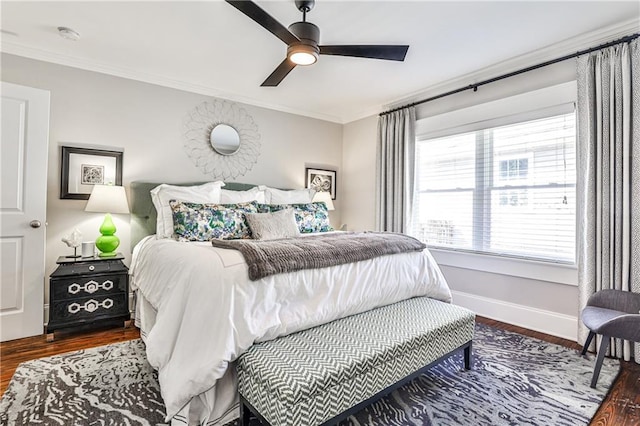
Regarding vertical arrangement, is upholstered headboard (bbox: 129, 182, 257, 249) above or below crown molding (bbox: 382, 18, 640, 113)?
below

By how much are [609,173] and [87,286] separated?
14.1 ft

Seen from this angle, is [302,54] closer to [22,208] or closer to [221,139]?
[221,139]

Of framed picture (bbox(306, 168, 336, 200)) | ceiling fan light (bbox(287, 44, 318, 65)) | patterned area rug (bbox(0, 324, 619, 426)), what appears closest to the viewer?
patterned area rug (bbox(0, 324, 619, 426))

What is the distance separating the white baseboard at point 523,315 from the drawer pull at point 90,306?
3473mm

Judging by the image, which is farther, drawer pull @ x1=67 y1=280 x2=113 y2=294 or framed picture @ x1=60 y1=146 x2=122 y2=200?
framed picture @ x1=60 y1=146 x2=122 y2=200

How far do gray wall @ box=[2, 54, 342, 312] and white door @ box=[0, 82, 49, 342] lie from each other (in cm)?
22

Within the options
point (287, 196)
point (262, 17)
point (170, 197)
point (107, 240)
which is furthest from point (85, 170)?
point (262, 17)

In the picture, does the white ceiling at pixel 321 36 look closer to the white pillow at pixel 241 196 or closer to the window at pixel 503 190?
the window at pixel 503 190

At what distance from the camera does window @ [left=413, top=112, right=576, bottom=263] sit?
282 centimetres

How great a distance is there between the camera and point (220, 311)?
1.53 meters

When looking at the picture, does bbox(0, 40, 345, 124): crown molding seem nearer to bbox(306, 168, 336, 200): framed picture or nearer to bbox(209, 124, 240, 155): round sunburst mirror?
bbox(209, 124, 240, 155): round sunburst mirror

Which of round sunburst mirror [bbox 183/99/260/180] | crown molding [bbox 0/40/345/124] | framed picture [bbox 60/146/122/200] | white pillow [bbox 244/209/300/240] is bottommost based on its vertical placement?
white pillow [bbox 244/209/300/240]

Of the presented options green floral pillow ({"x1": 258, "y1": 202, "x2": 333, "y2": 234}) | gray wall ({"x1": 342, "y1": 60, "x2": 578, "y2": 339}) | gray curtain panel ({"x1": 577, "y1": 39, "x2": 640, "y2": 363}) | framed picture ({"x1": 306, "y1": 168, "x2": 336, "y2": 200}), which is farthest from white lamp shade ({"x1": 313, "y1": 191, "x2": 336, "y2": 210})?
gray curtain panel ({"x1": 577, "y1": 39, "x2": 640, "y2": 363})

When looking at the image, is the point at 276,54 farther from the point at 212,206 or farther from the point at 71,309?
the point at 71,309
